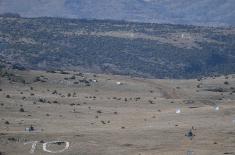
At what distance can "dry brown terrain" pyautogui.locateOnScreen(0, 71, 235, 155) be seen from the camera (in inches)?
1805

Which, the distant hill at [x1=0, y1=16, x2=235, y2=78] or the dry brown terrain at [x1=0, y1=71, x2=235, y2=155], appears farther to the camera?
the distant hill at [x1=0, y1=16, x2=235, y2=78]

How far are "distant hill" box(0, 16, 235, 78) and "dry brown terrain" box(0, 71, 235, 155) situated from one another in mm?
33076

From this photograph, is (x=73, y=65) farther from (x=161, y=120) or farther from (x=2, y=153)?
(x=2, y=153)

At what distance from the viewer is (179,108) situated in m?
65.7

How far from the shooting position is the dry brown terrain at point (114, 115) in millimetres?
45844

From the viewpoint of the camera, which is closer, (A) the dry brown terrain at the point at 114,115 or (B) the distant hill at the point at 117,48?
(A) the dry brown terrain at the point at 114,115

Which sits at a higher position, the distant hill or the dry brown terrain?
the distant hill

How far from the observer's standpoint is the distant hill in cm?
12425

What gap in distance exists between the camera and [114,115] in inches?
2415

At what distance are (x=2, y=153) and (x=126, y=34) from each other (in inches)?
4342

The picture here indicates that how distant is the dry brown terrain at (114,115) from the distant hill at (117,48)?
3308 cm

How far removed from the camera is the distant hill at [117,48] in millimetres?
124250

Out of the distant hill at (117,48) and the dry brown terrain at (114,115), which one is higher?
the distant hill at (117,48)

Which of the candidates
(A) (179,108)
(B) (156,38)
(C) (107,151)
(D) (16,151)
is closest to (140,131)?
(C) (107,151)
